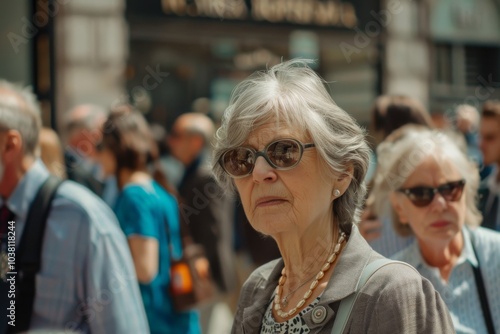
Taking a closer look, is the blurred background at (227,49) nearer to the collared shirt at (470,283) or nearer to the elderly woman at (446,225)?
the elderly woman at (446,225)

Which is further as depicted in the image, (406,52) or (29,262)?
(406,52)

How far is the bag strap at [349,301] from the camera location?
2307mm

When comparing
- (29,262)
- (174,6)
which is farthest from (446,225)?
(174,6)

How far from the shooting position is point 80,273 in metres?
3.79

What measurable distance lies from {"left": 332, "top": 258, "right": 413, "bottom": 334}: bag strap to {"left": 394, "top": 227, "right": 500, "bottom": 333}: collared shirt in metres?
1.24

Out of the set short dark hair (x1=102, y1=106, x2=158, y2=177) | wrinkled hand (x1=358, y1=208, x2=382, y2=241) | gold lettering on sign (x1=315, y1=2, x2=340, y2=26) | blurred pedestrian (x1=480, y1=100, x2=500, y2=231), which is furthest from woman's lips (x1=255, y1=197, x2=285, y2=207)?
gold lettering on sign (x1=315, y1=2, x2=340, y2=26)

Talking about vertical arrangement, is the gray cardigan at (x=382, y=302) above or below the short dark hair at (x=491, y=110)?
above

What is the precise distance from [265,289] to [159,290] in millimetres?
3160

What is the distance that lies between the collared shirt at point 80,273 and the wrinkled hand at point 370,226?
1196 millimetres

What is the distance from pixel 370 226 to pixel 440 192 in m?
0.65

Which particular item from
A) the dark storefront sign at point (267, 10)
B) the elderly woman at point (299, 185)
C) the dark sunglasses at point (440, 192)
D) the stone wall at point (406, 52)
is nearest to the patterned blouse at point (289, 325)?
the elderly woman at point (299, 185)

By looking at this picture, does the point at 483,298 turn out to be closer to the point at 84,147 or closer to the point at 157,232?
the point at 157,232

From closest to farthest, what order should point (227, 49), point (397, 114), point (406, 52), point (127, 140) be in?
point (397, 114), point (127, 140), point (227, 49), point (406, 52)

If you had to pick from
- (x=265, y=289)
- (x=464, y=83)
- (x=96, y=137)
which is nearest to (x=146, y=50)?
(x=96, y=137)
